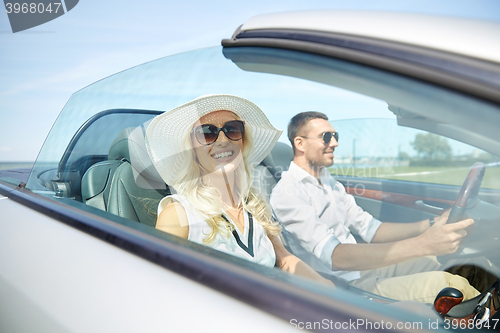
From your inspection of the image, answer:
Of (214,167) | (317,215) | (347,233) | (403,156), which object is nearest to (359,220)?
(347,233)

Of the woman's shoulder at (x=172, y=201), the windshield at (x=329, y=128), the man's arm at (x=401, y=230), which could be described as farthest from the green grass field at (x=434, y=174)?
the woman's shoulder at (x=172, y=201)

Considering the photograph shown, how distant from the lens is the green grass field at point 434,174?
2.45 feet

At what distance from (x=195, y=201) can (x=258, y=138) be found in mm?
366

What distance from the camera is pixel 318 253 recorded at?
1.11 meters

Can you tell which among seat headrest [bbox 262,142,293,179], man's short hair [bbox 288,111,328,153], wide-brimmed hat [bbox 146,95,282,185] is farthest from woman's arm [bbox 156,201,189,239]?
man's short hair [bbox 288,111,328,153]

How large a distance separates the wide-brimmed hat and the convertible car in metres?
0.04

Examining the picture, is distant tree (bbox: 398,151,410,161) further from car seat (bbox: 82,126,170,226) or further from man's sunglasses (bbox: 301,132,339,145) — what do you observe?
car seat (bbox: 82,126,170,226)

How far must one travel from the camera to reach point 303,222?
1252mm

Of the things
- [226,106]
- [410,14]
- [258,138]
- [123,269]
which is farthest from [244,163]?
[410,14]

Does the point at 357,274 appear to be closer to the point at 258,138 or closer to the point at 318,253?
the point at 318,253

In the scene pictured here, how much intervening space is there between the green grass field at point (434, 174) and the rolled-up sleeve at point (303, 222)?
1.09 ft

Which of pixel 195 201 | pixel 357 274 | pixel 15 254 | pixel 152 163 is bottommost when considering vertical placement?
pixel 15 254

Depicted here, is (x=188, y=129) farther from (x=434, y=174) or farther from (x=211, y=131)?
(x=434, y=174)

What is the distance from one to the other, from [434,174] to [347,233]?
450 millimetres
